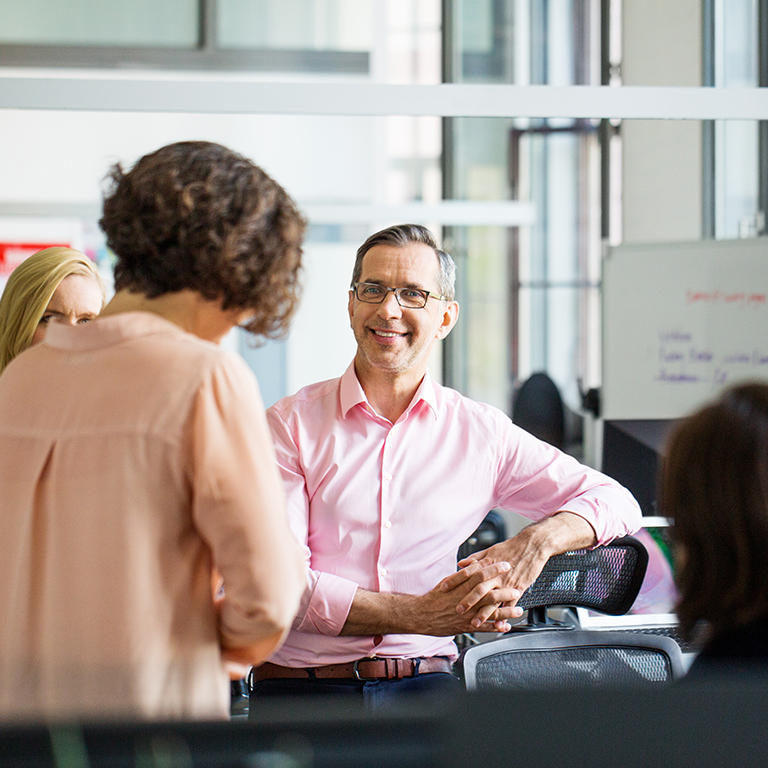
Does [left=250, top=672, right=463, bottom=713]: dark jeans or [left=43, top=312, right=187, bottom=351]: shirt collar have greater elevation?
[left=43, top=312, right=187, bottom=351]: shirt collar

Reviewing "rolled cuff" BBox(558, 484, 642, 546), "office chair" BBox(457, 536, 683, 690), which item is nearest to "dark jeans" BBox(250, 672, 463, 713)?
"office chair" BBox(457, 536, 683, 690)

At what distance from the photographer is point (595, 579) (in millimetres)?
1747

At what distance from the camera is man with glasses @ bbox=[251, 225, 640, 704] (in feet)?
5.46

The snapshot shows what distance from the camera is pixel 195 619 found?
2.98 feet

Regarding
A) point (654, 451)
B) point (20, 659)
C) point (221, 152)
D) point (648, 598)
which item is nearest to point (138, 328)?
point (221, 152)

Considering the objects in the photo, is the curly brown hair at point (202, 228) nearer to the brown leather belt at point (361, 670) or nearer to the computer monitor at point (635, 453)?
the brown leather belt at point (361, 670)

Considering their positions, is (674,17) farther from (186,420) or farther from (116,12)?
(186,420)

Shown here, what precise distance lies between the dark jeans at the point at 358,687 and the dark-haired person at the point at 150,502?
2.63ft

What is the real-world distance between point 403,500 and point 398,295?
47 cm

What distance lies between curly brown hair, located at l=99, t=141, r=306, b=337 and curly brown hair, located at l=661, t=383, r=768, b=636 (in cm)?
51

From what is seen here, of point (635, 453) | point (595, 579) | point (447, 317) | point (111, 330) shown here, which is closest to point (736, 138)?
point (635, 453)

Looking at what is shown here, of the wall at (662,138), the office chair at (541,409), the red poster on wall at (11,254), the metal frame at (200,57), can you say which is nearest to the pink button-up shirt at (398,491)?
the office chair at (541,409)

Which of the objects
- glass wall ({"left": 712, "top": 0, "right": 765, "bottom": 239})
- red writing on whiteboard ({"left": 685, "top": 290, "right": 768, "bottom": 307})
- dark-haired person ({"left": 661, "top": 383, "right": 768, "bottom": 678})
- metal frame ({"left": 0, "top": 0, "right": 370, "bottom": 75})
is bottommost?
dark-haired person ({"left": 661, "top": 383, "right": 768, "bottom": 678})

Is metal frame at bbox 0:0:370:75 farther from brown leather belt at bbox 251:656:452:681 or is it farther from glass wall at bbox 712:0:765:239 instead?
brown leather belt at bbox 251:656:452:681
